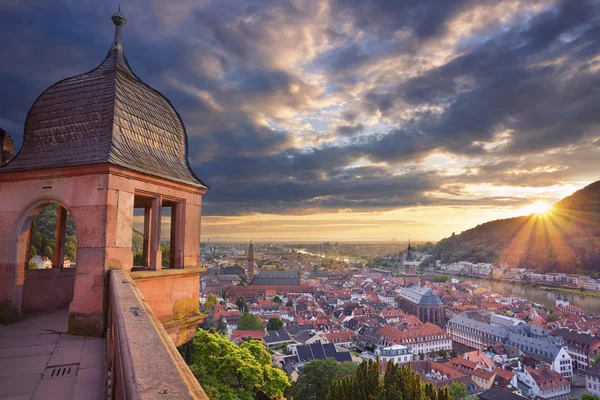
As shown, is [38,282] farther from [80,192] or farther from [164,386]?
[164,386]

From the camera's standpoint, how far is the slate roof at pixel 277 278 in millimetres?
120375

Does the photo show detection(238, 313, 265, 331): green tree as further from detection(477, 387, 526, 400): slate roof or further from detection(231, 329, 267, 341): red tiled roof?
detection(477, 387, 526, 400): slate roof

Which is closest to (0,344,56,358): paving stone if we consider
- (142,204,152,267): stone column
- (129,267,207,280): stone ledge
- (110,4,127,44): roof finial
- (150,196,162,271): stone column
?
(129,267,207,280): stone ledge

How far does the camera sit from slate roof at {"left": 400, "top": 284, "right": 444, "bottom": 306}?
87375 mm

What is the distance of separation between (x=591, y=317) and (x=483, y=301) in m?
24.5

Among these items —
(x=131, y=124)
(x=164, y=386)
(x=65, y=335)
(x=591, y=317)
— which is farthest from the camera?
(x=591, y=317)

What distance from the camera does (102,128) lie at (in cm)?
571

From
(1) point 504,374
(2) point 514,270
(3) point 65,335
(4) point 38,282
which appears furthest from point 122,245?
(2) point 514,270

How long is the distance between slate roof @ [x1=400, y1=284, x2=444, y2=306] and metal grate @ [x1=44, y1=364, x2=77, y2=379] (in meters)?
91.0

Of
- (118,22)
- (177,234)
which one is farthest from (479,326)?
(118,22)

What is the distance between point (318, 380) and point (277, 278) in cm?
8945

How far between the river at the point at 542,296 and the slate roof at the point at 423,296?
102 ft

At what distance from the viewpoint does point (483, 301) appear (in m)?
97.6

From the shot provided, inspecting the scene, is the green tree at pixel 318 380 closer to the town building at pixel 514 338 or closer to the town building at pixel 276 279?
the town building at pixel 514 338
